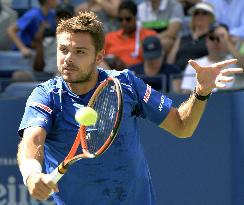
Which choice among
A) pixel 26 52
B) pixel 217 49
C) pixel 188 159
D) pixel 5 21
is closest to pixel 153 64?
pixel 217 49

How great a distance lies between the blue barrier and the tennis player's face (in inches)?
98.4

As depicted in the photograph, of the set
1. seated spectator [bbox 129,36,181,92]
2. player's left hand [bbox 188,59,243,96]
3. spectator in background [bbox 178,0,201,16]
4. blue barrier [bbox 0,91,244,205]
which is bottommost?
blue barrier [bbox 0,91,244,205]

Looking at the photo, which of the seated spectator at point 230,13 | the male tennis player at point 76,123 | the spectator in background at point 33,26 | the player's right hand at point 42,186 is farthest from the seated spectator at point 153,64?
the player's right hand at point 42,186

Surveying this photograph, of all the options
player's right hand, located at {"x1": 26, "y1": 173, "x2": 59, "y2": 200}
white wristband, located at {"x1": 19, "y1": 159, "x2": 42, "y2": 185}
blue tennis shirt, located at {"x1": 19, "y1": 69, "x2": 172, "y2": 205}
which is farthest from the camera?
blue tennis shirt, located at {"x1": 19, "y1": 69, "x2": 172, "y2": 205}

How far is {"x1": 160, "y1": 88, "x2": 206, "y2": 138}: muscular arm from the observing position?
4.87 metres

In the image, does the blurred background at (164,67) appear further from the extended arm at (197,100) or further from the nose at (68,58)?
the nose at (68,58)

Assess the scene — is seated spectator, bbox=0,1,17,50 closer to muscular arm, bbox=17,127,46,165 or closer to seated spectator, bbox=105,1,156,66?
seated spectator, bbox=105,1,156,66

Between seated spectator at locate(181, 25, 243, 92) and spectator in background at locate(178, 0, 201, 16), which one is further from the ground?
spectator in background at locate(178, 0, 201, 16)

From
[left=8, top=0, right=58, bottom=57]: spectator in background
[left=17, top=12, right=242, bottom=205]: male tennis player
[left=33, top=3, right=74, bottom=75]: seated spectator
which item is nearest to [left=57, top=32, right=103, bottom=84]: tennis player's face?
[left=17, top=12, right=242, bottom=205]: male tennis player

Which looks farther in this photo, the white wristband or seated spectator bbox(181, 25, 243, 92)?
seated spectator bbox(181, 25, 243, 92)

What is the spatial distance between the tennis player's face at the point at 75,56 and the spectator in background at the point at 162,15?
17.5 ft

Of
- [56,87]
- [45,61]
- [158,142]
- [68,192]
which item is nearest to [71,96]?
[56,87]

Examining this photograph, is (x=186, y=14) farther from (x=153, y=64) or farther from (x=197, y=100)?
(x=197, y=100)

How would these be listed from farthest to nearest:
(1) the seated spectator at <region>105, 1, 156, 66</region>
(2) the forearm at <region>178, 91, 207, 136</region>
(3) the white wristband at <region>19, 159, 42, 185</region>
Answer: (1) the seated spectator at <region>105, 1, 156, 66</region>, (2) the forearm at <region>178, 91, 207, 136</region>, (3) the white wristband at <region>19, 159, 42, 185</region>
